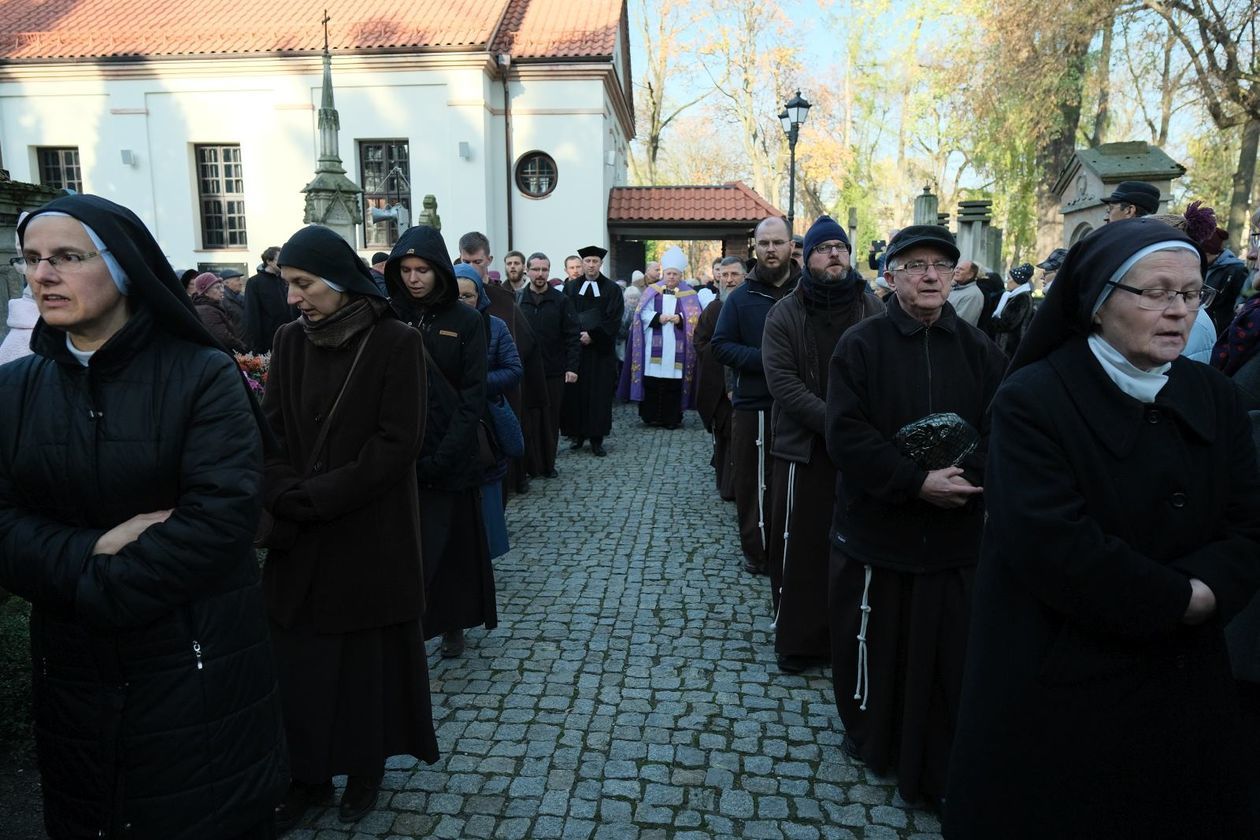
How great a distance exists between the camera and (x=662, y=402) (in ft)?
37.8

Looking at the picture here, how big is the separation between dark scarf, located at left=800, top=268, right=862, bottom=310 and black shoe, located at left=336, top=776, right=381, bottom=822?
2.88 metres

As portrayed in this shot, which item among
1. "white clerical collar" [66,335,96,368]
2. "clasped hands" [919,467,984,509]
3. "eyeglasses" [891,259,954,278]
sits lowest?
"clasped hands" [919,467,984,509]

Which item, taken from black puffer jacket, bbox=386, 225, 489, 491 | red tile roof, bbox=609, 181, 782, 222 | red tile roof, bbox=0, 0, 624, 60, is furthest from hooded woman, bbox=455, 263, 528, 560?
red tile roof, bbox=609, 181, 782, 222

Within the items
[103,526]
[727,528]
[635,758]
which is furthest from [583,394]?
[103,526]

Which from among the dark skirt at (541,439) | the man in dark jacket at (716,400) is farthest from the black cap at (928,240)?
the dark skirt at (541,439)

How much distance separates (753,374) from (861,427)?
90.0 inches

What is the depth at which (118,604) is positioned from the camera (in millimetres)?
1878

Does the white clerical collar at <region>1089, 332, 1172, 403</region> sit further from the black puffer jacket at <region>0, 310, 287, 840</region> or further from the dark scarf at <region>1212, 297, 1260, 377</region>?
the black puffer jacket at <region>0, 310, 287, 840</region>

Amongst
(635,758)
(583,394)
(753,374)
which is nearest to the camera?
(635,758)

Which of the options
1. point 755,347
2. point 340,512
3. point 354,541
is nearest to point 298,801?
point 354,541

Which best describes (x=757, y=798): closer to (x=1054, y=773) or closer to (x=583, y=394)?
(x=1054, y=773)

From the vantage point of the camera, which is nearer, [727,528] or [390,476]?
[390,476]

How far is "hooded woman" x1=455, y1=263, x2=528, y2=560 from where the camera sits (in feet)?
16.2

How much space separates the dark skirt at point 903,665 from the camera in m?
3.09
